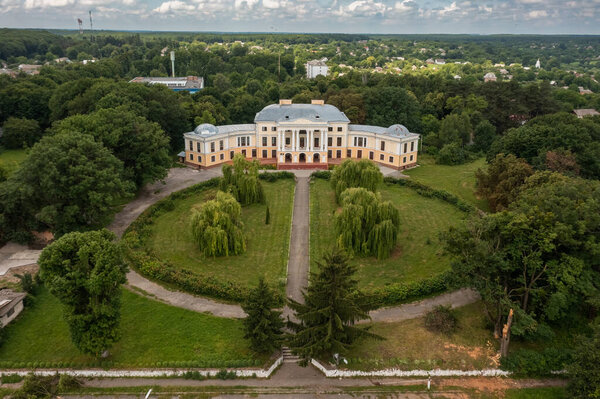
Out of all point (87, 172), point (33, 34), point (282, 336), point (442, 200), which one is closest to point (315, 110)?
point (442, 200)

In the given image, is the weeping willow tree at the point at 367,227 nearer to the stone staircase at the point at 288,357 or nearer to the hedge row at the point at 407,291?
the hedge row at the point at 407,291

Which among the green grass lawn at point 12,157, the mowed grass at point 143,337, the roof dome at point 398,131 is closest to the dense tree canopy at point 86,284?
the mowed grass at point 143,337

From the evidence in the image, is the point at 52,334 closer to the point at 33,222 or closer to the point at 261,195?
the point at 33,222

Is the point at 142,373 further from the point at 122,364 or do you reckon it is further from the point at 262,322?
the point at 262,322

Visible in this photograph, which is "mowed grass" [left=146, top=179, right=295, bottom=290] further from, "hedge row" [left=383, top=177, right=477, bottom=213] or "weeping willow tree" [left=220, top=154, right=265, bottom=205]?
"hedge row" [left=383, top=177, right=477, bottom=213]

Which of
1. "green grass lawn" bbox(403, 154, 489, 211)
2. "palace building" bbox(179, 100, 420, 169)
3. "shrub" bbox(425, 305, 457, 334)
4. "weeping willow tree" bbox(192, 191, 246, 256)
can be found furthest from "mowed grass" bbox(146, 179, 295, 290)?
"green grass lawn" bbox(403, 154, 489, 211)

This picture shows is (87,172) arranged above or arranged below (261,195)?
above
